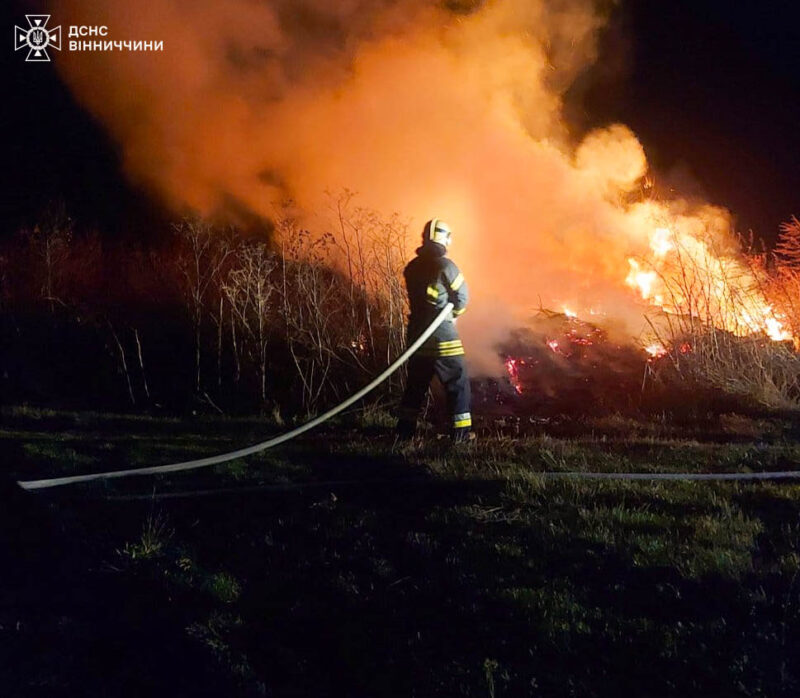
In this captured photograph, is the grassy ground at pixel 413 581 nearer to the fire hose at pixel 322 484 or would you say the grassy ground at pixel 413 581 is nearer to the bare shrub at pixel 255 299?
the fire hose at pixel 322 484

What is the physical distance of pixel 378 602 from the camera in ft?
10.1

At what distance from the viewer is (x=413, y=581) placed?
3.21 metres

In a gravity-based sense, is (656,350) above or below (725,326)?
below

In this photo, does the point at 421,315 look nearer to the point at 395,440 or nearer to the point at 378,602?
the point at 395,440

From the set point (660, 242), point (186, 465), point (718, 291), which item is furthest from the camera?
point (660, 242)

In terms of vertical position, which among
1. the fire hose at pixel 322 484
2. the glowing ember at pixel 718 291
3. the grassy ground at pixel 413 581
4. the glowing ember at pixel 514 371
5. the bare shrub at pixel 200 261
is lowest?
the grassy ground at pixel 413 581

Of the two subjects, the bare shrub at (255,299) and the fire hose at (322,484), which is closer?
the fire hose at (322,484)

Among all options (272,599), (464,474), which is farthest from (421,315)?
(272,599)

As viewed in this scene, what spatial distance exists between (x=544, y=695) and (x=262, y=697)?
3.36 feet

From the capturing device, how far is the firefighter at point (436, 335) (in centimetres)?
594

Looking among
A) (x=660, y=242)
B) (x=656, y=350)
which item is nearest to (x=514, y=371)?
(x=656, y=350)

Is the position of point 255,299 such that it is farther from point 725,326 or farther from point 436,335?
point 725,326

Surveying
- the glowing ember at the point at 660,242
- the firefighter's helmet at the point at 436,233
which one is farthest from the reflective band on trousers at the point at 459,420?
the glowing ember at the point at 660,242

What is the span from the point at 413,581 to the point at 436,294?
324cm
